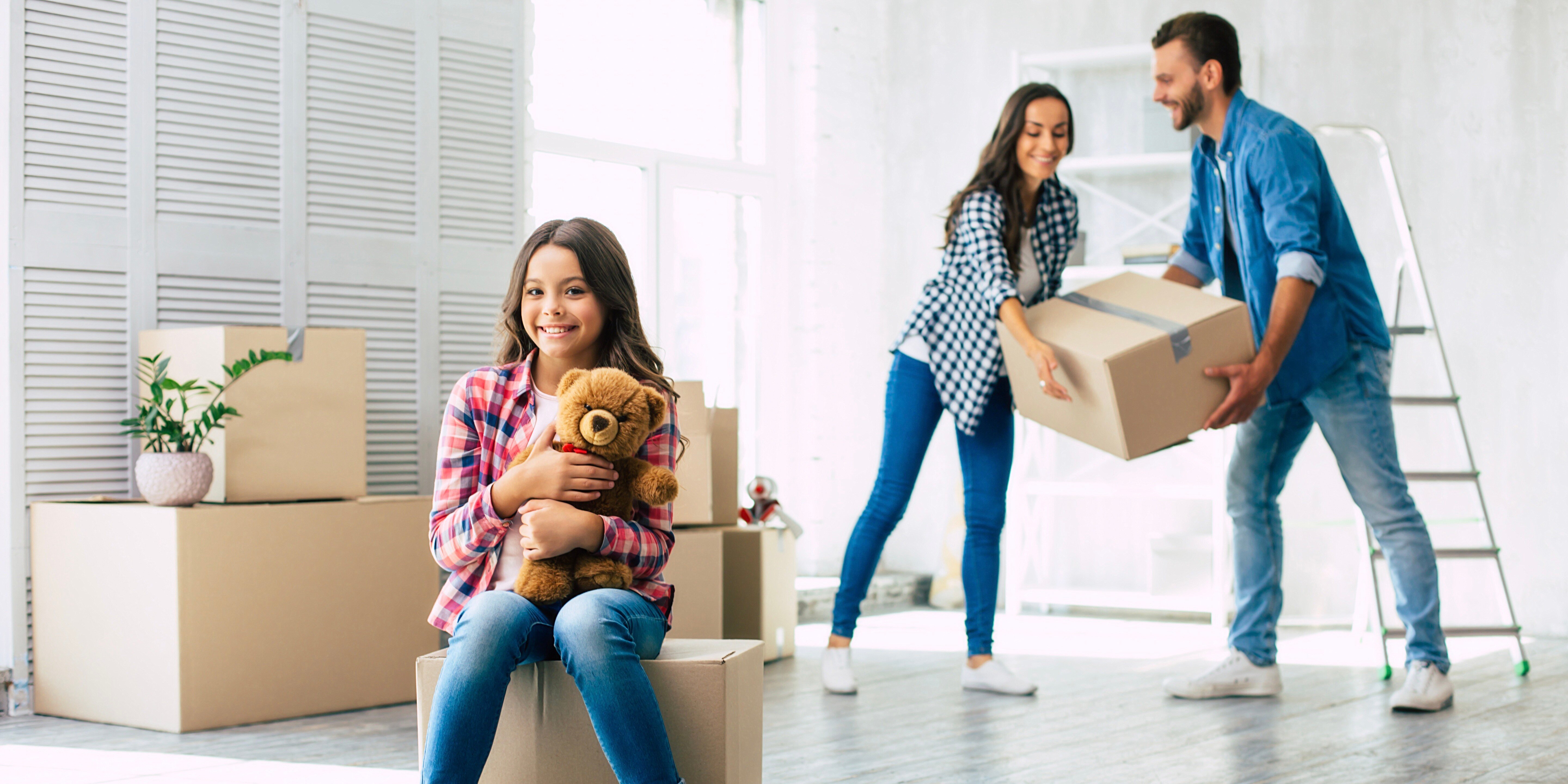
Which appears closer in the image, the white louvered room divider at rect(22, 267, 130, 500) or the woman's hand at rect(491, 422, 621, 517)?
the woman's hand at rect(491, 422, 621, 517)

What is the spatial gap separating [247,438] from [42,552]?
0.44 m

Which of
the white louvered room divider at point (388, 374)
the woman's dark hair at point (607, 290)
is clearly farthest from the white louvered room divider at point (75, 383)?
the woman's dark hair at point (607, 290)

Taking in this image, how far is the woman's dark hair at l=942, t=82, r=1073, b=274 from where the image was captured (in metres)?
2.57

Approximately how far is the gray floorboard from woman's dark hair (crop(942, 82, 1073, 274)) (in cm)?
85

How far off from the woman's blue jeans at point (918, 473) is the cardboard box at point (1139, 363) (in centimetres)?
26

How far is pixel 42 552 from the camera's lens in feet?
8.18

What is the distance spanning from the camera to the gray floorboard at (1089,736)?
2.03 metres

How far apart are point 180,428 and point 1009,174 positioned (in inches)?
62.5

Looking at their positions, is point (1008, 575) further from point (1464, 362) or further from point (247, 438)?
point (247, 438)

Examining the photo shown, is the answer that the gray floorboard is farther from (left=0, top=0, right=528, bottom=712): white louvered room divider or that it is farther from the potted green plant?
(left=0, top=0, right=528, bottom=712): white louvered room divider

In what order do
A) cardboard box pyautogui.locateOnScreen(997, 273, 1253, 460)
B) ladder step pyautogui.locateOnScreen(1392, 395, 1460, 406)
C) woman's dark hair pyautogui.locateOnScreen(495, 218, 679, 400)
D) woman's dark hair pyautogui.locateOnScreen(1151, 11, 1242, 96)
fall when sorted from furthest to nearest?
ladder step pyautogui.locateOnScreen(1392, 395, 1460, 406)
woman's dark hair pyautogui.locateOnScreen(1151, 11, 1242, 96)
cardboard box pyautogui.locateOnScreen(997, 273, 1253, 460)
woman's dark hair pyautogui.locateOnScreen(495, 218, 679, 400)

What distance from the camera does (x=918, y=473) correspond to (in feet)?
8.77

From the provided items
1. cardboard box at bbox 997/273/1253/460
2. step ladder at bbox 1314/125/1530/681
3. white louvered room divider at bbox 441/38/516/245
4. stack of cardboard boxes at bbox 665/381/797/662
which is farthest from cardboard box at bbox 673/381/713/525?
step ladder at bbox 1314/125/1530/681

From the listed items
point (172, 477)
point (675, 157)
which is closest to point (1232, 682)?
point (172, 477)
